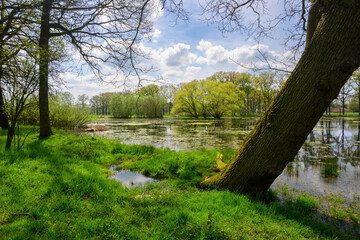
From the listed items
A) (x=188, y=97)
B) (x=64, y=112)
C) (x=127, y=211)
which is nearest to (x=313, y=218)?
(x=127, y=211)

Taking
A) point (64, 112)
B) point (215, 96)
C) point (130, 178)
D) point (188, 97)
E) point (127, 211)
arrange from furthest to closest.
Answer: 1. point (188, 97)
2. point (215, 96)
3. point (64, 112)
4. point (130, 178)
5. point (127, 211)

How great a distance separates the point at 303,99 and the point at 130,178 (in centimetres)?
422

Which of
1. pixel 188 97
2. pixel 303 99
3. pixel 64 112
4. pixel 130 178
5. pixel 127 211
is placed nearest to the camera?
pixel 303 99

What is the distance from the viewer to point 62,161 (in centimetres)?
493

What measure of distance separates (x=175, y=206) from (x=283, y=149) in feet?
6.27

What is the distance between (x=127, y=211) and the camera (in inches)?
110

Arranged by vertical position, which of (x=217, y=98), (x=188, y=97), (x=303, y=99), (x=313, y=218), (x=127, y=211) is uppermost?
(x=188, y=97)

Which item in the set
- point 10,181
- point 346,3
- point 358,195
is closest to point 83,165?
point 10,181

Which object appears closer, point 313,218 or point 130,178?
point 313,218

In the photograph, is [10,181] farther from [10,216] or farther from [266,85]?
[266,85]

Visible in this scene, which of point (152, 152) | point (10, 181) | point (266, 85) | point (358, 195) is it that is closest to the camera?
point (10, 181)

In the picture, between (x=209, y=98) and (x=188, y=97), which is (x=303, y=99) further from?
(x=188, y=97)

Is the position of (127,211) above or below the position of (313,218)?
above

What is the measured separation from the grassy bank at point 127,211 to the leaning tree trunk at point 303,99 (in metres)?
0.58
